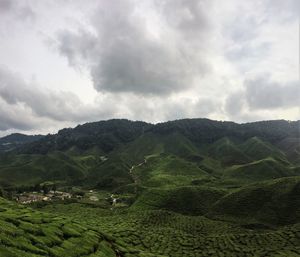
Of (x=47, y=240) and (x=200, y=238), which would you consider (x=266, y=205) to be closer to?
(x=200, y=238)

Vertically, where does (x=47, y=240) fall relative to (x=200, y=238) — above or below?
above

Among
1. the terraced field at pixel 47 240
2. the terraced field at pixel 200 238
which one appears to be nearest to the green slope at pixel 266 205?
the terraced field at pixel 200 238

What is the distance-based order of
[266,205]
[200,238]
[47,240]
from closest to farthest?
[47,240], [200,238], [266,205]

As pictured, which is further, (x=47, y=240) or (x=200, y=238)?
(x=200, y=238)

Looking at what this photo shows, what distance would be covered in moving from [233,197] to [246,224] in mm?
37999

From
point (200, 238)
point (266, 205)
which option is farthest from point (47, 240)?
point (266, 205)

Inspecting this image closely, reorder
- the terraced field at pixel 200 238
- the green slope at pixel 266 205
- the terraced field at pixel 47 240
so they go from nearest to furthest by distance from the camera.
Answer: the terraced field at pixel 47 240 → the terraced field at pixel 200 238 → the green slope at pixel 266 205

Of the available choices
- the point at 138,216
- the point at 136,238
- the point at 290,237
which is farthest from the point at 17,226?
the point at 138,216

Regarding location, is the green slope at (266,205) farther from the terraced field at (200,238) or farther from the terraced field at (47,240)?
A: the terraced field at (47,240)

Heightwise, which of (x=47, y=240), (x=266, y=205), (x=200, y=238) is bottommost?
(x=200, y=238)

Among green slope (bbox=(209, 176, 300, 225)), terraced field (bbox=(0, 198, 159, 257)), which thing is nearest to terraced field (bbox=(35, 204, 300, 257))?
green slope (bbox=(209, 176, 300, 225))

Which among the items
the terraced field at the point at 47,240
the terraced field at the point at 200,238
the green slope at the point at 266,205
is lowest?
the terraced field at the point at 200,238

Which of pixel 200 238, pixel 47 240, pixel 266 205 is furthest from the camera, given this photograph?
pixel 266 205

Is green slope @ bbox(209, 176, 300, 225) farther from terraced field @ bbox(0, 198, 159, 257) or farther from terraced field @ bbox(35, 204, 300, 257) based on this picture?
terraced field @ bbox(0, 198, 159, 257)
